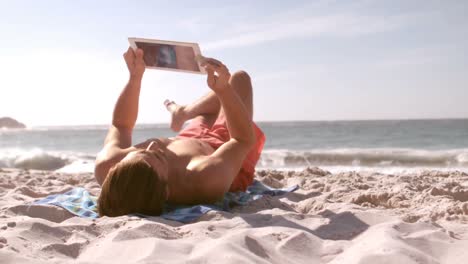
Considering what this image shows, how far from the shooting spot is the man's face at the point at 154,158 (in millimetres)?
2426

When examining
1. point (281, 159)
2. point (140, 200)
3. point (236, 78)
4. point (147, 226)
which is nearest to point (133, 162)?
point (140, 200)

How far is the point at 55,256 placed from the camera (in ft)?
5.73

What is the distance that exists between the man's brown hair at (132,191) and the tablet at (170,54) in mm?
1008

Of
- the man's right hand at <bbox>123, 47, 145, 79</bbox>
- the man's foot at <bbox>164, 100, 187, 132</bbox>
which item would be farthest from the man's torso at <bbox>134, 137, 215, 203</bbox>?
the man's foot at <bbox>164, 100, 187, 132</bbox>

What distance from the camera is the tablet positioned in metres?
3.15

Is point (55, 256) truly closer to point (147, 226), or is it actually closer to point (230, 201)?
point (147, 226)

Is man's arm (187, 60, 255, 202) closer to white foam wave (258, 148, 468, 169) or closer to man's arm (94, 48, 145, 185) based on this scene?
man's arm (94, 48, 145, 185)

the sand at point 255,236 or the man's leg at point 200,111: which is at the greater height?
the man's leg at point 200,111

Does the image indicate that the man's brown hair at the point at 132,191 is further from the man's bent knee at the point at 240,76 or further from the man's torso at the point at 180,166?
the man's bent knee at the point at 240,76

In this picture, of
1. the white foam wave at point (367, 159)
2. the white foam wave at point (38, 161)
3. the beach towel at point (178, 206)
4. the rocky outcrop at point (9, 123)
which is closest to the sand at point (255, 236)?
the beach towel at point (178, 206)

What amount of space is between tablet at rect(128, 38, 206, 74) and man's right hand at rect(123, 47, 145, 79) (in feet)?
0.13

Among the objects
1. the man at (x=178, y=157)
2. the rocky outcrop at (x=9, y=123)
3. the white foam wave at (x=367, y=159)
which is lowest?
the rocky outcrop at (x=9, y=123)

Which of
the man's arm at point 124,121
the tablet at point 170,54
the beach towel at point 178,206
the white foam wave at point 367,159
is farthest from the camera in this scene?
the white foam wave at point 367,159

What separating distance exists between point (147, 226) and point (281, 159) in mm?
9025
